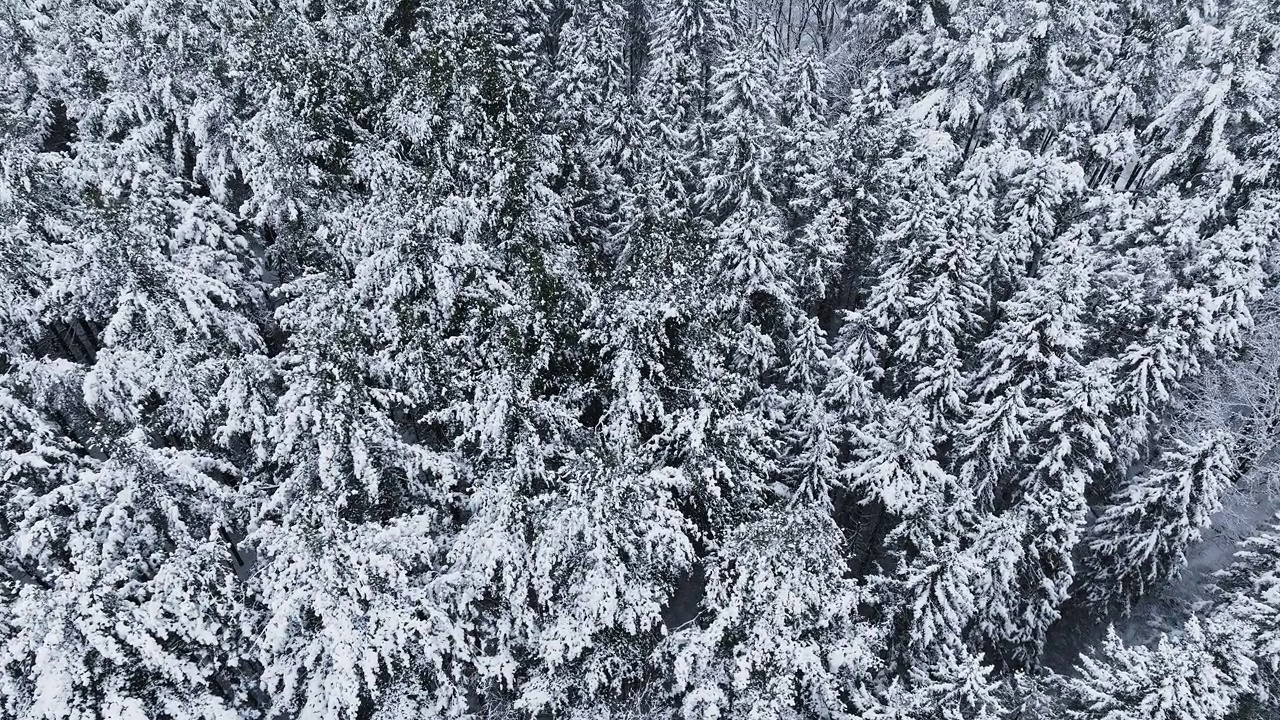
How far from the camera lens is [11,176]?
21344 mm

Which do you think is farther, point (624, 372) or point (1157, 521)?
point (1157, 521)

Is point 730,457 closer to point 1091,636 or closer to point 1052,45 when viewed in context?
point 1091,636

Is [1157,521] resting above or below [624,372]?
below

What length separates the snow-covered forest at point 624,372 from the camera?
1543cm

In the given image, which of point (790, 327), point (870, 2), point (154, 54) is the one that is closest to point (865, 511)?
point (790, 327)

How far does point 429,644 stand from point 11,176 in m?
19.4

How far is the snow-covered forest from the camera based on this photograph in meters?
15.4

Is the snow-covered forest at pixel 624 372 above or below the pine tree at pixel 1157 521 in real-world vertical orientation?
above

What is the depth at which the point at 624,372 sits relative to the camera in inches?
691

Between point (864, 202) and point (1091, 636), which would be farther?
point (1091, 636)

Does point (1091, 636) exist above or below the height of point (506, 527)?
below

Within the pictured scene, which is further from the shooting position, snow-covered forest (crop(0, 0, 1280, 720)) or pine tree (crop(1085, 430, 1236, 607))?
pine tree (crop(1085, 430, 1236, 607))

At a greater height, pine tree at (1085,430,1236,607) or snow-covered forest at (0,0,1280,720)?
snow-covered forest at (0,0,1280,720)

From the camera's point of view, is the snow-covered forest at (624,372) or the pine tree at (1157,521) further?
the pine tree at (1157,521)
